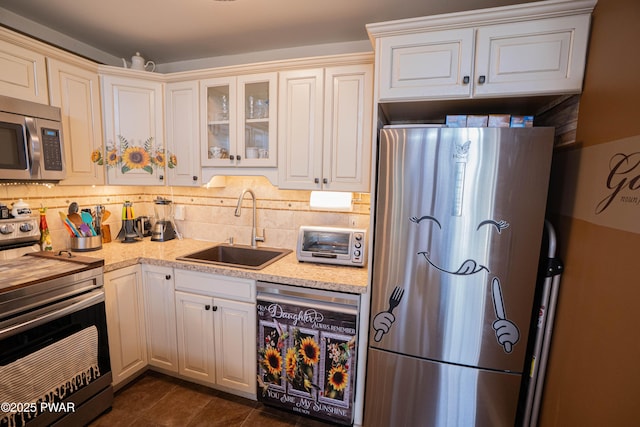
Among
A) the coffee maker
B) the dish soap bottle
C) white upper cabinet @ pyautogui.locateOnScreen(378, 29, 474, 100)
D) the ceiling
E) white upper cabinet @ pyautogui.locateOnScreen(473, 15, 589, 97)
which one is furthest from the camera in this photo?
the coffee maker

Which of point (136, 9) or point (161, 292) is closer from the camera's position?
point (136, 9)

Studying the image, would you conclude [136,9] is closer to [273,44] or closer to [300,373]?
[273,44]

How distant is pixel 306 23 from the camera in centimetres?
183

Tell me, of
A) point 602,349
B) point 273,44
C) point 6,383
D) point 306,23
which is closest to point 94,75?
point 273,44

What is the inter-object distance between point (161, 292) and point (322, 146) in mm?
1511

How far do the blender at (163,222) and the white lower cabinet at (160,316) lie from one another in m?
0.52

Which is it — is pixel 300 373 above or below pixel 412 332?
below

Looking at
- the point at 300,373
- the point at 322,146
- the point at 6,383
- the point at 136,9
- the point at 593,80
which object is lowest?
the point at 300,373

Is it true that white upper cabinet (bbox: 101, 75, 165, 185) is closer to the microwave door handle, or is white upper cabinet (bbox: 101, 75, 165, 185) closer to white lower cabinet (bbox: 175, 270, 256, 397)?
the microwave door handle

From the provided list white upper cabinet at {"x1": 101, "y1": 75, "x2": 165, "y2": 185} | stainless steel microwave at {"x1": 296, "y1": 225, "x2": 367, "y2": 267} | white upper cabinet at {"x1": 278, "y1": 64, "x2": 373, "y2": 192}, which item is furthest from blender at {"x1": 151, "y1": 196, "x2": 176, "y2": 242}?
stainless steel microwave at {"x1": 296, "y1": 225, "x2": 367, "y2": 267}

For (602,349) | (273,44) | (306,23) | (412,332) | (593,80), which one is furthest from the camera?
(273,44)

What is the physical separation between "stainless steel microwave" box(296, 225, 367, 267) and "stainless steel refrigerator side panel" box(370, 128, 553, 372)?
0.31 m

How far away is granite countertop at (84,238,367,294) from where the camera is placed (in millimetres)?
1564

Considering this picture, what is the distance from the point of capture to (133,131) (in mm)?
2141
